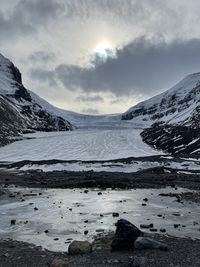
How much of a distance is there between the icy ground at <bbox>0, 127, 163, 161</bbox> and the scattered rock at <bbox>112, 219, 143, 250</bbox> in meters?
96.8

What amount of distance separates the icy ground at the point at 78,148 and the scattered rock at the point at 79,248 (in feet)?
321

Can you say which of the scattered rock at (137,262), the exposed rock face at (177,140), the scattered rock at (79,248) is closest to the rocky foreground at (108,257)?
the scattered rock at (137,262)

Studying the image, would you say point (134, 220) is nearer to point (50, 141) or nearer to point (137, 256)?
point (137, 256)

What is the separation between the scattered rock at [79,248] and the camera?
23.8m

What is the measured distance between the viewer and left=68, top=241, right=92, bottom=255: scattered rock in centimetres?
2383

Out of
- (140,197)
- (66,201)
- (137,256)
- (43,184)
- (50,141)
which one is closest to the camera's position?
(137,256)

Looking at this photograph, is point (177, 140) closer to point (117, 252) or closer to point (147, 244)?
point (147, 244)

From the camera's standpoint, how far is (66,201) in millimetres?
47562

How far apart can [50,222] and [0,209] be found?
8.95 m

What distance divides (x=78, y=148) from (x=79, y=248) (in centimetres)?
12216

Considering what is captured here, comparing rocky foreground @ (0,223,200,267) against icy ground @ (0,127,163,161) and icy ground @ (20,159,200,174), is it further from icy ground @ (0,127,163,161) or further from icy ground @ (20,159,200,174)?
icy ground @ (0,127,163,161)

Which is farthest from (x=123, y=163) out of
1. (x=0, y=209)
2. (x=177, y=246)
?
(x=177, y=246)

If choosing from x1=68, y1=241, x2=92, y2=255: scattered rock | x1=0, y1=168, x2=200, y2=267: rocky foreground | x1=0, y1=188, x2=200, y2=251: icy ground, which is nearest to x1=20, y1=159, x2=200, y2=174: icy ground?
x1=0, y1=188, x2=200, y2=251: icy ground

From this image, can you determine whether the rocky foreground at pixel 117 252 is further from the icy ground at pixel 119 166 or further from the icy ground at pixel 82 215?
the icy ground at pixel 119 166
